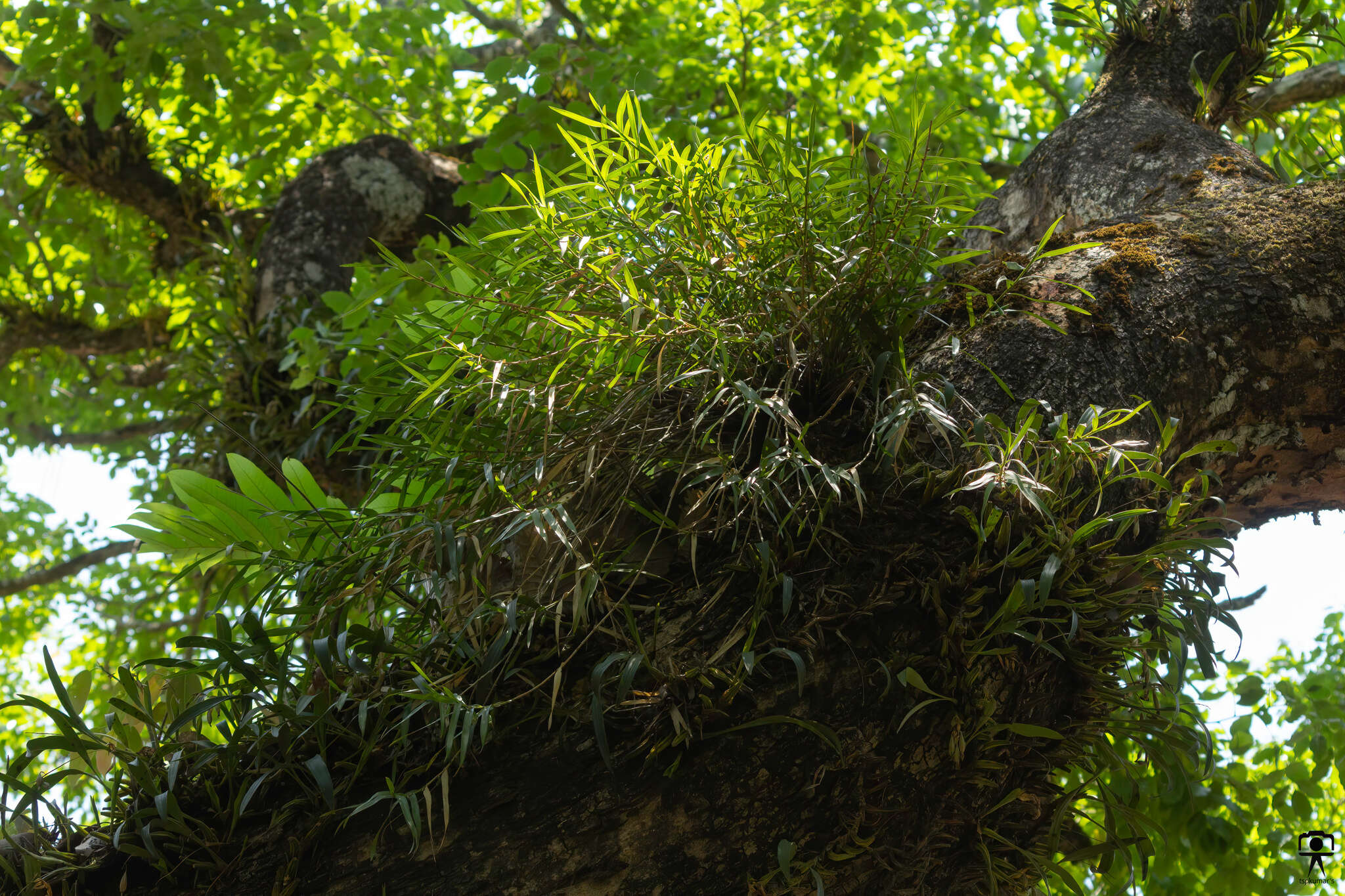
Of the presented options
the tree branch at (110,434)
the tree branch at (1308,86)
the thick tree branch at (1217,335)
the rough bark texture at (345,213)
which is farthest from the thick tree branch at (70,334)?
the tree branch at (1308,86)

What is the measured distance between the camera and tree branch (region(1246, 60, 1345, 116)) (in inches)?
102

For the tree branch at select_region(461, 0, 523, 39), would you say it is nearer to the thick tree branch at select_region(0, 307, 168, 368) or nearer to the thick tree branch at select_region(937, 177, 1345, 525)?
the thick tree branch at select_region(0, 307, 168, 368)

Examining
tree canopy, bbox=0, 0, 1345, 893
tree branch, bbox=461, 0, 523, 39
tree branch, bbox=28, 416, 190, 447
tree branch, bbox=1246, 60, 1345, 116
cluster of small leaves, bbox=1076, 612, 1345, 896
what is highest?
tree branch, bbox=461, 0, 523, 39

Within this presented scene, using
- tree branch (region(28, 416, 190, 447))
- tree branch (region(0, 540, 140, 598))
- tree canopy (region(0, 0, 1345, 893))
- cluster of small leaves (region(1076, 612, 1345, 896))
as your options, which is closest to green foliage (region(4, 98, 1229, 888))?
tree canopy (region(0, 0, 1345, 893))

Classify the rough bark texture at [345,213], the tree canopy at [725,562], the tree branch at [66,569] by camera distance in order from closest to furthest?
the tree canopy at [725,562], the rough bark texture at [345,213], the tree branch at [66,569]

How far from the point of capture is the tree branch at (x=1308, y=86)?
8.46 feet

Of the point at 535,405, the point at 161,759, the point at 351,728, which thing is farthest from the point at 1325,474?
the point at 161,759

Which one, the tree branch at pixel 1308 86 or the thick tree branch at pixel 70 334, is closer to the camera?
the tree branch at pixel 1308 86

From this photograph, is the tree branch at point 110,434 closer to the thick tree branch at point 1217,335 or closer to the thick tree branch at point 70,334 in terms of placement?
the thick tree branch at point 70,334

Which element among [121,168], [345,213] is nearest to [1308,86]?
[345,213]

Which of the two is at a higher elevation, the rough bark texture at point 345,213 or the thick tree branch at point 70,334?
the thick tree branch at point 70,334

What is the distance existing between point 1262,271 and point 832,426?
849 millimetres

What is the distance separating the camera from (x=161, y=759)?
102 centimetres

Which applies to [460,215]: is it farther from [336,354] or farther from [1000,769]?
[1000,769]
